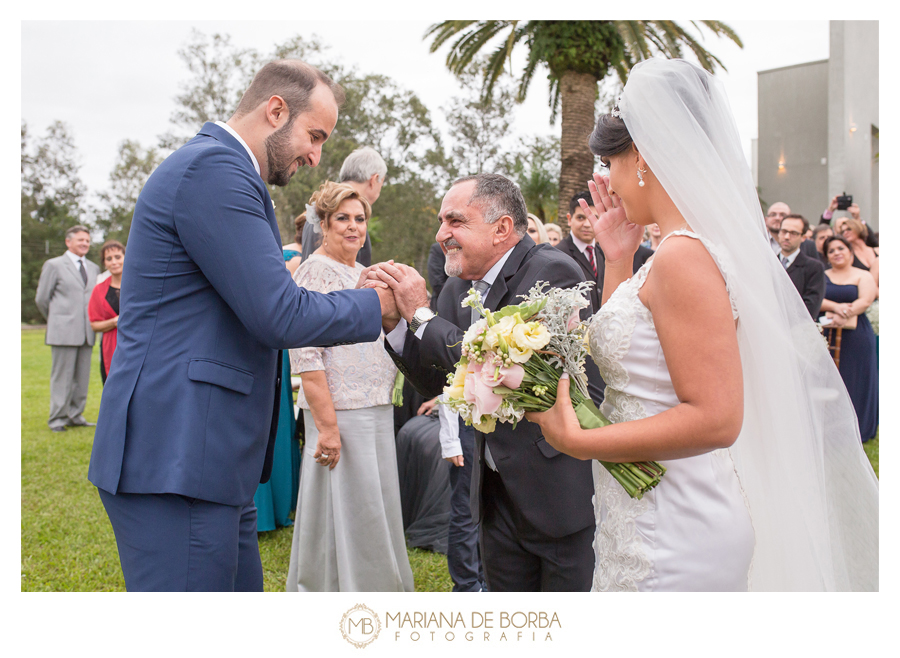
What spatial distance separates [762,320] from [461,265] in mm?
1316

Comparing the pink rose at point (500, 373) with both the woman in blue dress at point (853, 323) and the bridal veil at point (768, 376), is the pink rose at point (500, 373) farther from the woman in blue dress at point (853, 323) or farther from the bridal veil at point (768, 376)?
the woman in blue dress at point (853, 323)

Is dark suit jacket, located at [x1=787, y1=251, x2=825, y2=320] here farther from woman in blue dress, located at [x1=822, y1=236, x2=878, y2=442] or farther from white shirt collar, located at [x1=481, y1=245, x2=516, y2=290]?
white shirt collar, located at [x1=481, y1=245, x2=516, y2=290]

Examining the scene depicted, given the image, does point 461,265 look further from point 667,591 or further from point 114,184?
point 114,184

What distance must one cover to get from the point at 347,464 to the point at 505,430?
157cm

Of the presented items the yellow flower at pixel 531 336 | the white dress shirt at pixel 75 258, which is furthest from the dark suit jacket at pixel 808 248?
the white dress shirt at pixel 75 258

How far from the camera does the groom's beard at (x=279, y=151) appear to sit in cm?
225

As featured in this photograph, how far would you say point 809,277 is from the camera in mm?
7258

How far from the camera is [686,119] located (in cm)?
193

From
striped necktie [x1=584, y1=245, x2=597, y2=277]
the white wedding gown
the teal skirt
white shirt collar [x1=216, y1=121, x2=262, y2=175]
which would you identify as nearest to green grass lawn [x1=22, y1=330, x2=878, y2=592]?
the teal skirt

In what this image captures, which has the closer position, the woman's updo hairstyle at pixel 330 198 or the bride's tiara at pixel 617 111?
the bride's tiara at pixel 617 111

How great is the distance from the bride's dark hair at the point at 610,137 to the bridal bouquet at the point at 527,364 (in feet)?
1.55
